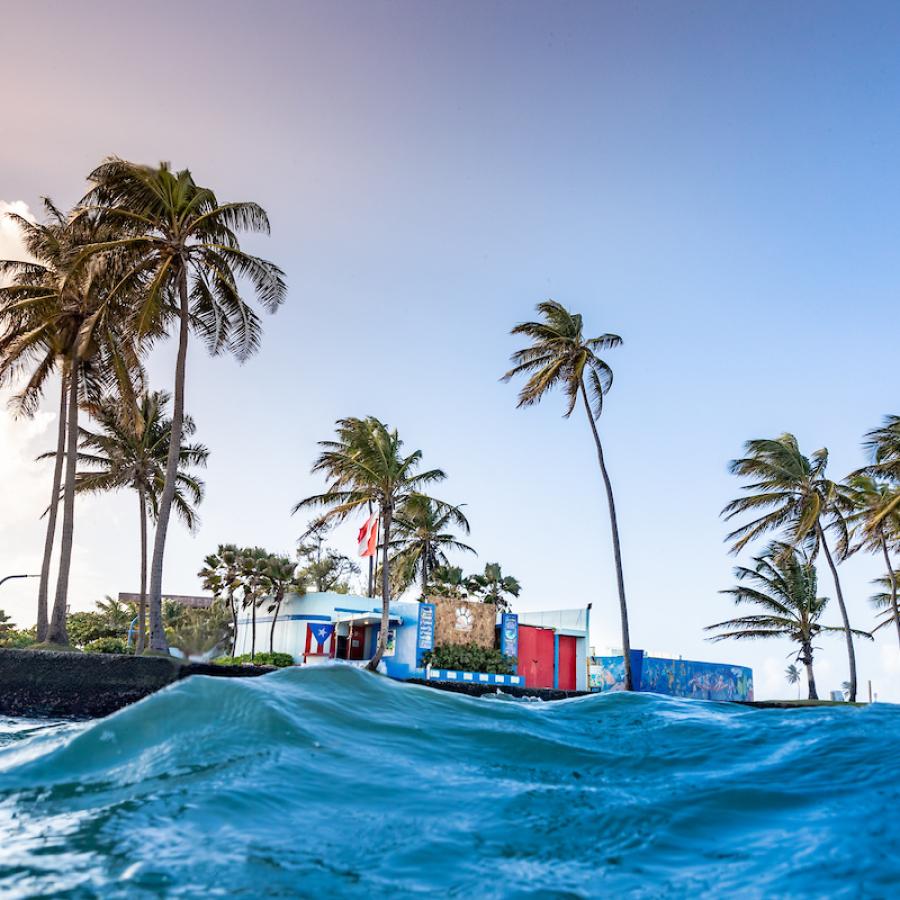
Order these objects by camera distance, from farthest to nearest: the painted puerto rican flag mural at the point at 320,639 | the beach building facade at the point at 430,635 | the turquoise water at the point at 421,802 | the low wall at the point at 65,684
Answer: the painted puerto rican flag mural at the point at 320,639, the beach building facade at the point at 430,635, the low wall at the point at 65,684, the turquoise water at the point at 421,802

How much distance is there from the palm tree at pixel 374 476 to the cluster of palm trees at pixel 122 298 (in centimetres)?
781

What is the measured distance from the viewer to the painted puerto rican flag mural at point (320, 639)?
96.7 ft

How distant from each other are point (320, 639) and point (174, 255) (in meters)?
18.0

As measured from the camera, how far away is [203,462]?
27797 mm

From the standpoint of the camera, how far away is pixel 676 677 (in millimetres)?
27438

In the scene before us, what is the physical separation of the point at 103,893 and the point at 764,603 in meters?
31.1

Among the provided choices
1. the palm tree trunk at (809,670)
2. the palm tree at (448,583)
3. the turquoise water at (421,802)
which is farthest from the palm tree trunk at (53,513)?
the palm tree trunk at (809,670)

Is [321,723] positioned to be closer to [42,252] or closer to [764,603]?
[42,252]

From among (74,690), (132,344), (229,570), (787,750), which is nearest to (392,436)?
(132,344)

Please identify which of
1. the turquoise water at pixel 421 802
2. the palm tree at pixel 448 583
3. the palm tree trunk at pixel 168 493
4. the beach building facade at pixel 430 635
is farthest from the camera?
the palm tree at pixel 448 583

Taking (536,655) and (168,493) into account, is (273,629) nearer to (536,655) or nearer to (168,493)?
(536,655)

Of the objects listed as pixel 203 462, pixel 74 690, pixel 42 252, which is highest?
pixel 42 252

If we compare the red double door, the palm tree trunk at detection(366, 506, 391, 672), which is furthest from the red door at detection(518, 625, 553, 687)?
the palm tree trunk at detection(366, 506, 391, 672)

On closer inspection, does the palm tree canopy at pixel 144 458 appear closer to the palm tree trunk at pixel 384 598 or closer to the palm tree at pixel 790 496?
the palm tree trunk at pixel 384 598
